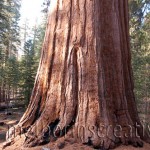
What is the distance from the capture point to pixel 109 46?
580 centimetres

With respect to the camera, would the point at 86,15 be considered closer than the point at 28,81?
Yes

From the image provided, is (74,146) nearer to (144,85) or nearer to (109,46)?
(109,46)

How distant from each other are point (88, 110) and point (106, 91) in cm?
57

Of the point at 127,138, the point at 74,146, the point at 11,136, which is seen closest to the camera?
the point at 74,146

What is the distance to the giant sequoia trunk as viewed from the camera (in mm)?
5312

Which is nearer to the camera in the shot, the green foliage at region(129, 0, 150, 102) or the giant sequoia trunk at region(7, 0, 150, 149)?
the giant sequoia trunk at region(7, 0, 150, 149)

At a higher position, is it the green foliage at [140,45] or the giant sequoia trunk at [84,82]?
the green foliage at [140,45]

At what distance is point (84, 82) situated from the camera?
545cm

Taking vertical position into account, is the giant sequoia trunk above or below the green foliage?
below

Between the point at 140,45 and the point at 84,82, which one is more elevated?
the point at 140,45

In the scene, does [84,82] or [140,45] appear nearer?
[84,82]

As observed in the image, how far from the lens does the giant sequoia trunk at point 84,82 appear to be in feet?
17.4

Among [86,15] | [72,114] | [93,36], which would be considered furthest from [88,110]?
[86,15]

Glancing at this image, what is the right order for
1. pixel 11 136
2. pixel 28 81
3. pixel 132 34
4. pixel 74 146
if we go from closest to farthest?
1. pixel 74 146
2. pixel 11 136
3. pixel 132 34
4. pixel 28 81
